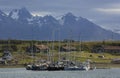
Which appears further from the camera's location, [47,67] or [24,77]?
[47,67]

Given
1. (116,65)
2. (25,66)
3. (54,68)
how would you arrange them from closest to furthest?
(54,68), (25,66), (116,65)

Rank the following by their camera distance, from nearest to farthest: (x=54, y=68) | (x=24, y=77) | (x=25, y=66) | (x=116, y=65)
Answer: (x=24, y=77) < (x=54, y=68) < (x=25, y=66) < (x=116, y=65)

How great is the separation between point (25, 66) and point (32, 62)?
622cm

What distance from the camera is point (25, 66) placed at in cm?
18612

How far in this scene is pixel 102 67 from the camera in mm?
189125

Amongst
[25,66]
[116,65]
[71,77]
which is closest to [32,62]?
[25,66]

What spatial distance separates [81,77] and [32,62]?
61102 mm

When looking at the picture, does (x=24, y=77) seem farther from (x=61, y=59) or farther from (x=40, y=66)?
(x=61, y=59)

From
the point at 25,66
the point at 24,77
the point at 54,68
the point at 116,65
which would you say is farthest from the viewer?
the point at 116,65

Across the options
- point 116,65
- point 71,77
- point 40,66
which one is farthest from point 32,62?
point 71,77

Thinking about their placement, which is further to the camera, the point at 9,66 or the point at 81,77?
the point at 9,66

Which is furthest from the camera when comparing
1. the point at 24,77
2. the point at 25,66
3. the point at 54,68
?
the point at 25,66

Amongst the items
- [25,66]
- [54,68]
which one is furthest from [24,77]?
[25,66]

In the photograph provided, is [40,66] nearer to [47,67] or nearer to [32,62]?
[47,67]
